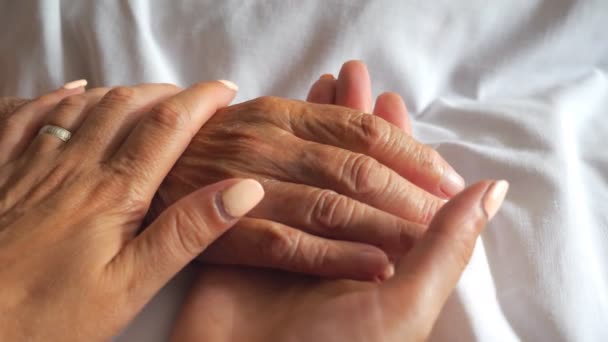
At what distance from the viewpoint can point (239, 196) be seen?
0.57m

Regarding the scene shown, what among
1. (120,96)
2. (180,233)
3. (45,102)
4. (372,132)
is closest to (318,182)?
(372,132)

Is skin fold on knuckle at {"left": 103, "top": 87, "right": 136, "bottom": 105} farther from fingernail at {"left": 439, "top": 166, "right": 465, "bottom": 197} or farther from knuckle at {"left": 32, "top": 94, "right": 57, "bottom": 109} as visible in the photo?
fingernail at {"left": 439, "top": 166, "right": 465, "bottom": 197}

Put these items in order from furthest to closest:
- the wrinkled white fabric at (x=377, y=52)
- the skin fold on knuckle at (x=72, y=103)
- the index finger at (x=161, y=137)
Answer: the wrinkled white fabric at (x=377, y=52) → the skin fold on knuckle at (x=72, y=103) → the index finger at (x=161, y=137)

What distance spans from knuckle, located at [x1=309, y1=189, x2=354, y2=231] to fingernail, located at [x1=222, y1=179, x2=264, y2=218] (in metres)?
0.10

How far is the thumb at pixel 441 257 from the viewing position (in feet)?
1.49

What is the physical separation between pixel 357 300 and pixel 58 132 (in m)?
0.55

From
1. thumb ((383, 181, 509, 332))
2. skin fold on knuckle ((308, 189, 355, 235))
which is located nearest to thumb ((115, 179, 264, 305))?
skin fold on knuckle ((308, 189, 355, 235))

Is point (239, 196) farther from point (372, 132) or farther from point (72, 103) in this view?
point (72, 103)

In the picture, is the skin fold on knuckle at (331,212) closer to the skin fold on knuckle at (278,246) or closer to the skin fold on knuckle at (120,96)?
the skin fold on knuckle at (278,246)

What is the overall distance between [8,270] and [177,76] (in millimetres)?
554

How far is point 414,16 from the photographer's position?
97 centimetres

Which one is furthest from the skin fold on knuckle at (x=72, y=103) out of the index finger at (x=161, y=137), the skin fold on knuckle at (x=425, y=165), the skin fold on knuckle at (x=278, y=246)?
the skin fold on knuckle at (x=425, y=165)

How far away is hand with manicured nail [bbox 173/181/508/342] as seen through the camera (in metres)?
0.45

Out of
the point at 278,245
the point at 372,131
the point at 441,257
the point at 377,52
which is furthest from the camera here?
the point at 377,52
